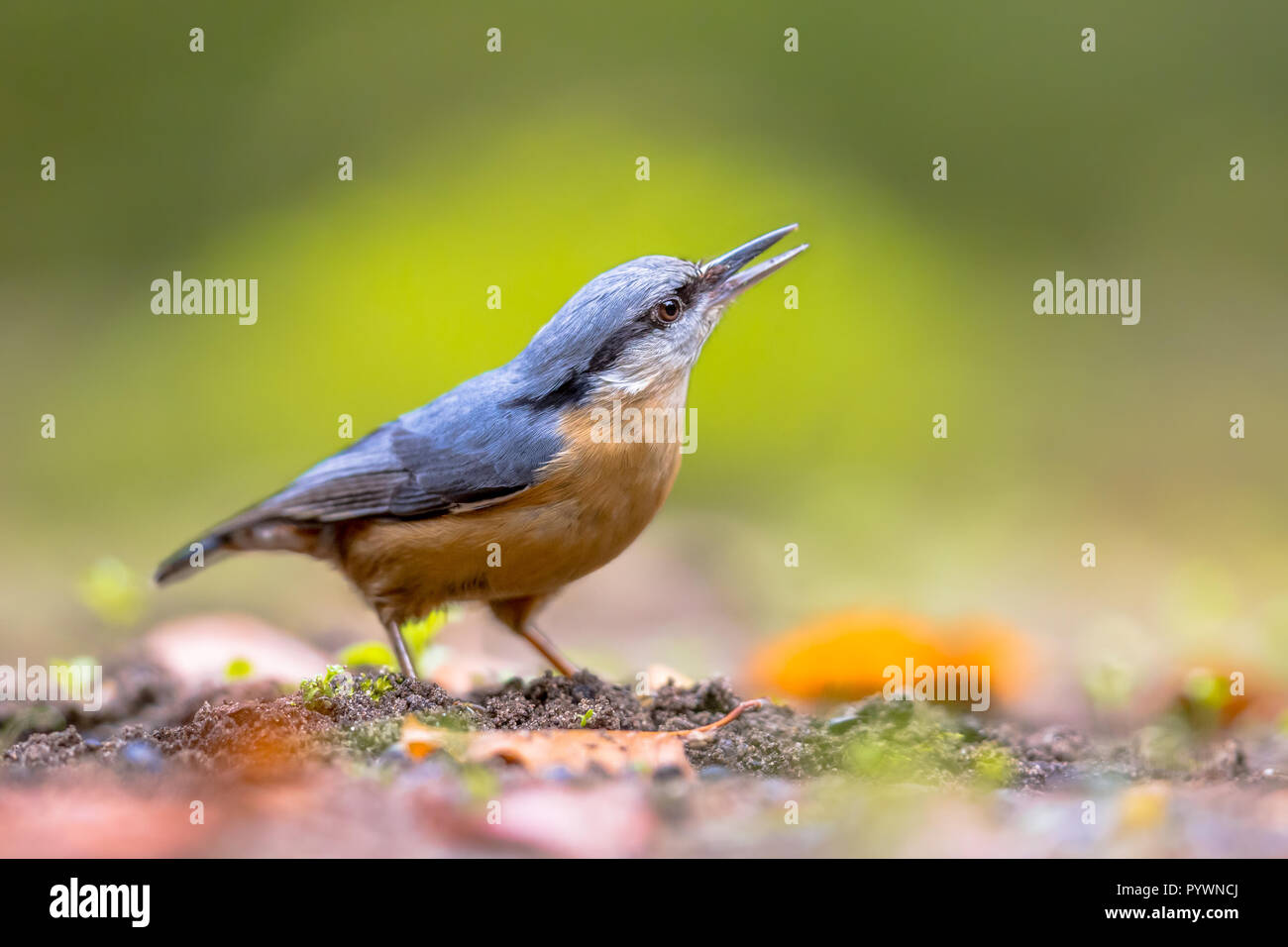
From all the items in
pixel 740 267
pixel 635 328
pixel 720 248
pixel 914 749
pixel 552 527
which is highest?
pixel 720 248

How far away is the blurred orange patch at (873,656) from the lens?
6.10 m

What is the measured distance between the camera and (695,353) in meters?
5.70

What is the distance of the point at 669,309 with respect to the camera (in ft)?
18.2

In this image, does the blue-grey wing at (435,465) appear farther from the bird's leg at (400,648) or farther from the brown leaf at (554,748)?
the brown leaf at (554,748)

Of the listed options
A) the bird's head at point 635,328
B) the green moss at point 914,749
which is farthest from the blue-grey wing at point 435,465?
the green moss at point 914,749

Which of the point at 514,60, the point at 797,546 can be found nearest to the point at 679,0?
the point at 514,60

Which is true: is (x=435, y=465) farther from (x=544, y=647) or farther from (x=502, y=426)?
(x=544, y=647)

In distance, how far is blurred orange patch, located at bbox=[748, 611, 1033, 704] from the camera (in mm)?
6098

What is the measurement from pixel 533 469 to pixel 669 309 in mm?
942

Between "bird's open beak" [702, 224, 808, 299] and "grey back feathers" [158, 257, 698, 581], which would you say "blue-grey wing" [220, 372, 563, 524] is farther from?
"bird's open beak" [702, 224, 808, 299]

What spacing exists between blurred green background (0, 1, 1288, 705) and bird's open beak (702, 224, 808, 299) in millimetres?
4496

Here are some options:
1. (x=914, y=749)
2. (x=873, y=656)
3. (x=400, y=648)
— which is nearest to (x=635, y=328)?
(x=400, y=648)

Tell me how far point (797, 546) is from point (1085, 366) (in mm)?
6804

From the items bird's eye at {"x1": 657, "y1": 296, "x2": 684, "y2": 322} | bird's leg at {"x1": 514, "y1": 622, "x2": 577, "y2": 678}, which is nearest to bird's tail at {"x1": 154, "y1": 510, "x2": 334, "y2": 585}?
bird's leg at {"x1": 514, "y1": 622, "x2": 577, "y2": 678}
